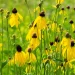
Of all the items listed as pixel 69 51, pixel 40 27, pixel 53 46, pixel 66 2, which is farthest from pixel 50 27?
pixel 66 2

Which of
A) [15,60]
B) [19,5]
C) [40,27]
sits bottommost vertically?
[15,60]

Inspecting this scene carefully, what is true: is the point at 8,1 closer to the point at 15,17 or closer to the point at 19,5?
the point at 19,5

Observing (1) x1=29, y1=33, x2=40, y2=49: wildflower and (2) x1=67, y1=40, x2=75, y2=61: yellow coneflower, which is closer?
(2) x1=67, y1=40, x2=75, y2=61: yellow coneflower

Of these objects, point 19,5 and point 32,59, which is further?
point 19,5

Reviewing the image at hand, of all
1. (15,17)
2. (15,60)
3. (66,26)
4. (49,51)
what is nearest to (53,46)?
(49,51)

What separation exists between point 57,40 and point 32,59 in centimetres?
47

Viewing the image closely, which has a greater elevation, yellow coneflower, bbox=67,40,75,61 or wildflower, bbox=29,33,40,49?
wildflower, bbox=29,33,40,49

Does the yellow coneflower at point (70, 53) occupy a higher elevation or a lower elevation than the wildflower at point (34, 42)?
lower

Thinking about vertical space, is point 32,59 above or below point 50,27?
below

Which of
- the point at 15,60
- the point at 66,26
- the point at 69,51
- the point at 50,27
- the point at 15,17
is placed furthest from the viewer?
the point at 66,26

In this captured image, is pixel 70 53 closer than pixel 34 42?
Yes

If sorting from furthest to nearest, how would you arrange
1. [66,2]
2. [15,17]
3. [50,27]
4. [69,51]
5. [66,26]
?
[66,2] → [66,26] → [50,27] → [15,17] → [69,51]

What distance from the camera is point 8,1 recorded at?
23.7 ft

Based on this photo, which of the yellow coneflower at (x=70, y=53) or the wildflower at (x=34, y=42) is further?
the wildflower at (x=34, y=42)
